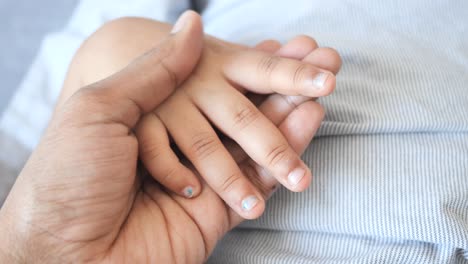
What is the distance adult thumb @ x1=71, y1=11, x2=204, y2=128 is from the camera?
56 centimetres

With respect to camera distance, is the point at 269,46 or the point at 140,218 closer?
the point at 140,218

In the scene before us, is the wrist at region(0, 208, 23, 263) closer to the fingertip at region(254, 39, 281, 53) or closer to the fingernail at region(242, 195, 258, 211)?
the fingernail at region(242, 195, 258, 211)

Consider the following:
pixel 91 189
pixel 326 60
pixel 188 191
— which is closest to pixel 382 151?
pixel 326 60

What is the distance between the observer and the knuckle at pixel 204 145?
588 mm

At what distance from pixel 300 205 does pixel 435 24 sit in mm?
364

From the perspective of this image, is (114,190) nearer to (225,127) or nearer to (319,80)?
(225,127)

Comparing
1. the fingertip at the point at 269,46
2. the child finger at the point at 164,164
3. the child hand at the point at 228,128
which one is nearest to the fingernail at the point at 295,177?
the child hand at the point at 228,128

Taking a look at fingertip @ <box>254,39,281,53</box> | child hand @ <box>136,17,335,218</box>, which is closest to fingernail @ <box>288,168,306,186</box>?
child hand @ <box>136,17,335,218</box>

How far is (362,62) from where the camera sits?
709 mm

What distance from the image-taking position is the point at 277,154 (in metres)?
0.56

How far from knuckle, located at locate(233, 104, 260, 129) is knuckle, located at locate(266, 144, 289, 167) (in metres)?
0.05

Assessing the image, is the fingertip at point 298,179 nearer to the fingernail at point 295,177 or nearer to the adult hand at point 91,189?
the fingernail at point 295,177

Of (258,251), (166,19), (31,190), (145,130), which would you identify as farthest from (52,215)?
(166,19)

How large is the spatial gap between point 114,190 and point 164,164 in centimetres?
7
